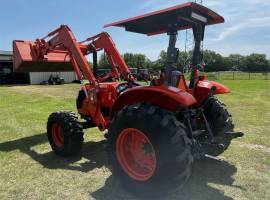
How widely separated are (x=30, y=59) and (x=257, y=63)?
92982 millimetres

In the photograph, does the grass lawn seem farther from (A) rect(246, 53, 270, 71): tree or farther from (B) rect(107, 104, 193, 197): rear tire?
(A) rect(246, 53, 270, 71): tree

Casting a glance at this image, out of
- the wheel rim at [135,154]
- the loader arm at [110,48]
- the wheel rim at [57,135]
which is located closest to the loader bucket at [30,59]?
the loader arm at [110,48]

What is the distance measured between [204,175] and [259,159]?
1312 mm

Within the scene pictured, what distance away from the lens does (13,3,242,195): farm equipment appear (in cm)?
373

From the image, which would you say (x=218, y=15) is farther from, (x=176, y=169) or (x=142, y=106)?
(x=176, y=169)

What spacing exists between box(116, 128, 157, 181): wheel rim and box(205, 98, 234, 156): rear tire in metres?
1.23

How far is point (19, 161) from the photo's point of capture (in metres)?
5.70

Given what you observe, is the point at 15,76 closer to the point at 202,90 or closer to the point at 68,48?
the point at 68,48

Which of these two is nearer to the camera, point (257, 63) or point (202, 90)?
point (202, 90)

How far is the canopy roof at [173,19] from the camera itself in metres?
3.97

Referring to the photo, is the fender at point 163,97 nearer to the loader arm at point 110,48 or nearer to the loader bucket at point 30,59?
the loader arm at point 110,48

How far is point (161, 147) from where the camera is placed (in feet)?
12.3

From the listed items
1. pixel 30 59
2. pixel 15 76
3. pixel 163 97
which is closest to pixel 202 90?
pixel 163 97

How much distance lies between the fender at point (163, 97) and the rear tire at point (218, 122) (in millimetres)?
1316
